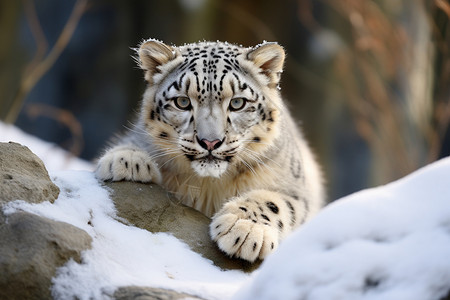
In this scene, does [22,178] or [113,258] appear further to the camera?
[22,178]

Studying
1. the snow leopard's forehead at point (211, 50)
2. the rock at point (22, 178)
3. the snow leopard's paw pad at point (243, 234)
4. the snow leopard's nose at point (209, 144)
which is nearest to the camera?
the rock at point (22, 178)

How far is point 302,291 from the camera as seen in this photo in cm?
210

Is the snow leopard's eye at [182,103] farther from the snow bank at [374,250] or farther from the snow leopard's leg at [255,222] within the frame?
the snow bank at [374,250]

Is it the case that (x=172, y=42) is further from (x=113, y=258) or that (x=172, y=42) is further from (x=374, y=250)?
(x=374, y=250)

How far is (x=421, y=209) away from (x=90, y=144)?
8731mm

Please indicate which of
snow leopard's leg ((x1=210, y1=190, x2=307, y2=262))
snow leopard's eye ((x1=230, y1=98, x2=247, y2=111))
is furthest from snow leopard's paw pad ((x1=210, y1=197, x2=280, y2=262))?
snow leopard's eye ((x1=230, y1=98, x2=247, y2=111))

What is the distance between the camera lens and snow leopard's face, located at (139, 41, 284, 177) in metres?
3.64

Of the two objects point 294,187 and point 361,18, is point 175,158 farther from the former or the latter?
point 361,18

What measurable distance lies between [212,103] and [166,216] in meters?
0.68

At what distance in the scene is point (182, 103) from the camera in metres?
3.79

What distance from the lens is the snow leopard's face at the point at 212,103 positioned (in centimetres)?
364

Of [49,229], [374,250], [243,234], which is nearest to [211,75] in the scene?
[243,234]

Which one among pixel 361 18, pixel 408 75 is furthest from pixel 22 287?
pixel 408 75

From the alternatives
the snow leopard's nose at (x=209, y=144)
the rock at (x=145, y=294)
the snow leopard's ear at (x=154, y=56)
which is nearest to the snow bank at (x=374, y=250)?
the rock at (x=145, y=294)
